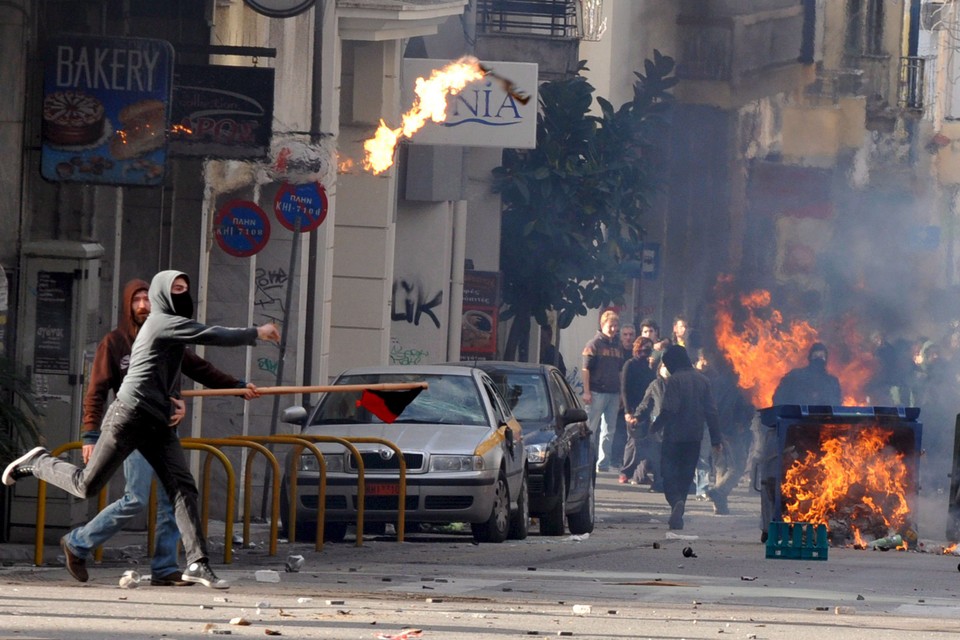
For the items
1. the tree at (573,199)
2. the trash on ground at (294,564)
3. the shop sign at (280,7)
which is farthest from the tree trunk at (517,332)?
the trash on ground at (294,564)

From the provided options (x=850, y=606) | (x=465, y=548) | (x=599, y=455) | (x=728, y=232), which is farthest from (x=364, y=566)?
(x=728, y=232)

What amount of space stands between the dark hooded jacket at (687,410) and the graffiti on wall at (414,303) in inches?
293

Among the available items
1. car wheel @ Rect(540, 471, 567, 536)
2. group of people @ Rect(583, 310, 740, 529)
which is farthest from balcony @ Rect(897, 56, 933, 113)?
car wheel @ Rect(540, 471, 567, 536)

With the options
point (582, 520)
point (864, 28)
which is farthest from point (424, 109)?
point (864, 28)

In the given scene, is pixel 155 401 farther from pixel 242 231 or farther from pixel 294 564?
pixel 242 231

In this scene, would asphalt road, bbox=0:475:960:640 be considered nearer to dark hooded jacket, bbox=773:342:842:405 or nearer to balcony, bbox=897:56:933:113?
dark hooded jacket, bbox=773:342:842:405

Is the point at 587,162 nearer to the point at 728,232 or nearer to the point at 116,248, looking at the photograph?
the point at 116,248

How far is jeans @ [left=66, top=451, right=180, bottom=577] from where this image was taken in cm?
1170

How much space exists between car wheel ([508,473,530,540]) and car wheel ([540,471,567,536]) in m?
1.14

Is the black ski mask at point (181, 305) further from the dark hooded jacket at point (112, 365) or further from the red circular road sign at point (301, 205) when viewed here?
the red circular road sign at point (301, 205)

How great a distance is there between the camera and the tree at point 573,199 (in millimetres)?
29922

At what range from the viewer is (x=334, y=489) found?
16.4m

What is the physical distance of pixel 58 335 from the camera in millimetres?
15344

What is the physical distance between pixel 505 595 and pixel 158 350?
225 centimetres
